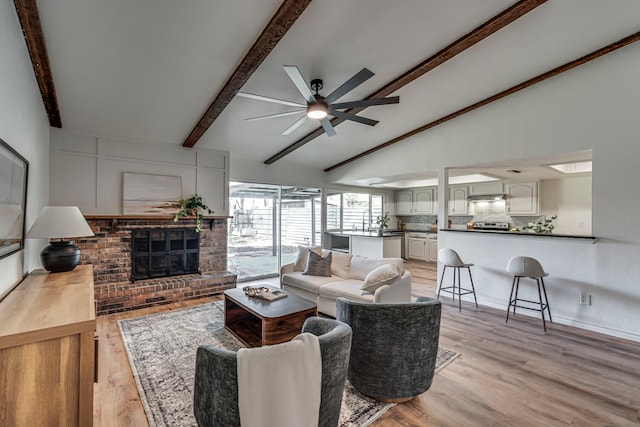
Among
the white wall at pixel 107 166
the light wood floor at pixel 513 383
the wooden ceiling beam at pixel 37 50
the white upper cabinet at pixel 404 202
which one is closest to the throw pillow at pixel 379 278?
the light wood floor at pixel 513 383

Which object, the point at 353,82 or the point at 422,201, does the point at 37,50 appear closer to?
the point at 353,82

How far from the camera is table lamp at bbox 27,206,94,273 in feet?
8.01

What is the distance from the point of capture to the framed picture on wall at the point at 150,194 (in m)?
4.47

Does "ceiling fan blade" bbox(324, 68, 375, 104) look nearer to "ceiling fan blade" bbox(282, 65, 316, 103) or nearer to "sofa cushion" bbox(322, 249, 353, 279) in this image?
"ceiling fan blade" bbox(282, 65, 316, 103)

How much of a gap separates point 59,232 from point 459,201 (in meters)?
7.66

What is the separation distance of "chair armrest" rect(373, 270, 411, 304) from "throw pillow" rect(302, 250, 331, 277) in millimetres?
1070

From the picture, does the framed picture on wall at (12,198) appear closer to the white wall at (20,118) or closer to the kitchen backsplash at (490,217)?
the white wall at (20,118)

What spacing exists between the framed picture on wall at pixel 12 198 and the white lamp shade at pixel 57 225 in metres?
0.11

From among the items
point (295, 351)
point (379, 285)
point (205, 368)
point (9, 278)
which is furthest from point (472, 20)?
point (9, 278)

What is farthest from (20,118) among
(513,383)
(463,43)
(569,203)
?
(569,203)

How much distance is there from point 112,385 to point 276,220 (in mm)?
4213

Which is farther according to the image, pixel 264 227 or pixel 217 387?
pixel 264 227

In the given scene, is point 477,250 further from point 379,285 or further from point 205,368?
point 205,368

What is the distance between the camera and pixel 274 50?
117 inches
